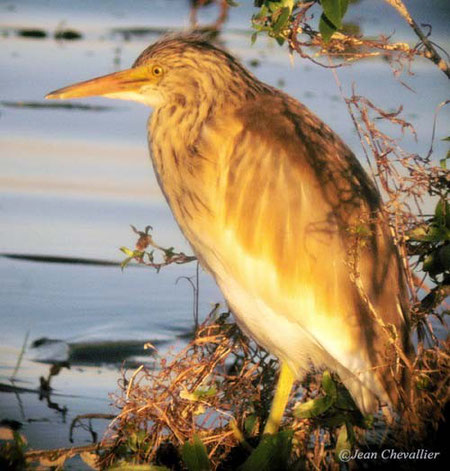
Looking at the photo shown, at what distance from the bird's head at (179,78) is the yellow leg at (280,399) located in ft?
2.98

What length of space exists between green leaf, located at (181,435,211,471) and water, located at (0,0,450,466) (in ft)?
2.11

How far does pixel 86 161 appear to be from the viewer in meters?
7.20

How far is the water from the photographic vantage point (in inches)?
187

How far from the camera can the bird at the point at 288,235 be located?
375 centimetres

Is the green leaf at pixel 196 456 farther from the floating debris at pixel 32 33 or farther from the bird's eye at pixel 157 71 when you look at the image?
the floating debris at pixel 32 33

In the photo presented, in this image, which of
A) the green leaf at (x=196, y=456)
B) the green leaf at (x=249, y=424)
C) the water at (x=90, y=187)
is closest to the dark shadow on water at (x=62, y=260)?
the water at (x=90, y=187)

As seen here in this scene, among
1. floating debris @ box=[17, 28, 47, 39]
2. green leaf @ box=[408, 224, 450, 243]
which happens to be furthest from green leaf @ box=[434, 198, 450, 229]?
floating debris @ box=[17, 28, 47, 39]

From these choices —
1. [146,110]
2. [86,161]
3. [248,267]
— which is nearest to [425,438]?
[248,267]

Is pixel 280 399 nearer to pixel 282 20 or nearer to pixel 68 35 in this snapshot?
pixel 282 20

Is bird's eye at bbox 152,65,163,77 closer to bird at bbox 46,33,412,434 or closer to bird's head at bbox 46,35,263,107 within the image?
bird's head at bbox 46,35,263,107

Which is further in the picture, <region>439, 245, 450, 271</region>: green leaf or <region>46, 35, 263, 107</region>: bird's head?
<region>46, 35, 263, 107</region>: bird's head

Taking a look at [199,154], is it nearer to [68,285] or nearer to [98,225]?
[68,285]

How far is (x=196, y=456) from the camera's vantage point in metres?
3.46

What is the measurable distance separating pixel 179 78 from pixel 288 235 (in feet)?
2.14
